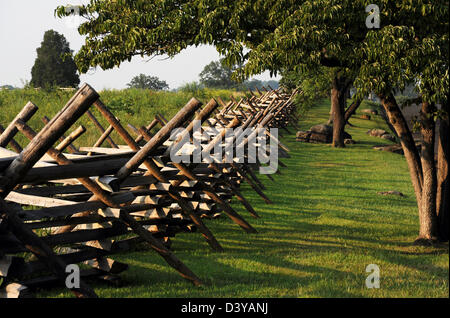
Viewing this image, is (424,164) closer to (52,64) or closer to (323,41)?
(323,41)

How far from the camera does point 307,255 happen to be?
857cm

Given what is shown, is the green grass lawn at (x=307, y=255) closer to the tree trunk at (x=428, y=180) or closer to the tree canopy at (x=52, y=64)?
the tree trunk at (x=428, y=180)

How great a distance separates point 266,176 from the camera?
1878 cm

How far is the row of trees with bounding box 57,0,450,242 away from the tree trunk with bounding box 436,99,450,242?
0.02 meters

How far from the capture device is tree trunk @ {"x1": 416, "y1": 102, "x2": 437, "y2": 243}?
31.7 ft

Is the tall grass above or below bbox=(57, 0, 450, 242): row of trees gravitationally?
above

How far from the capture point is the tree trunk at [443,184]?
9.82 meters

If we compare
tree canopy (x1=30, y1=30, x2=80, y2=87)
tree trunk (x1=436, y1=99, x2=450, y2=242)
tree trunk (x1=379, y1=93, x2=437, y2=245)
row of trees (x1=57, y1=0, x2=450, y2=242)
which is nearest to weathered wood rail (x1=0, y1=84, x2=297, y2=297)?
row of trees (x1=57, y1=0, x2=450, y2=242)

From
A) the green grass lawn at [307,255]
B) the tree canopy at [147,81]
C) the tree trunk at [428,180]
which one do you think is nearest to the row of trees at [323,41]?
the tree trunk at [428,180]

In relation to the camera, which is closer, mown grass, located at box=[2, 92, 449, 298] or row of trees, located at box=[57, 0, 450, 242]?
mown grass, located at box=[2, 92, 449, 298]

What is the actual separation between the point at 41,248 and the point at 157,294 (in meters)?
1.61

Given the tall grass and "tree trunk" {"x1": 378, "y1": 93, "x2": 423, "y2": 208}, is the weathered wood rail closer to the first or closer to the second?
"tree trunk" {"x1": 378, "y1": 93, "x2": 423, "y2": 208}

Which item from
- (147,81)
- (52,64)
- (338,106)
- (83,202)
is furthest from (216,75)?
(83,202)
